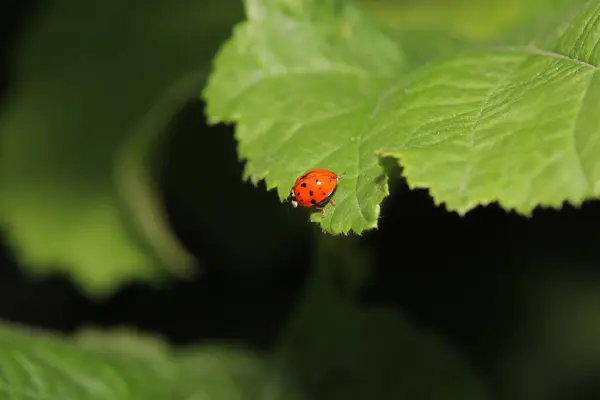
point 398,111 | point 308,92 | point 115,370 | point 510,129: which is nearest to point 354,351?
point 115,370

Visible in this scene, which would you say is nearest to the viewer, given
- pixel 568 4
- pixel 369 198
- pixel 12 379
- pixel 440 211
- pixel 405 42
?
pixel 369 198

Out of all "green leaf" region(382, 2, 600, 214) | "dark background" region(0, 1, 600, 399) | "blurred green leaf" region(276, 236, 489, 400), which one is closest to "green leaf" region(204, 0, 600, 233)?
"green leaf" region(382, 2, 600, 214)

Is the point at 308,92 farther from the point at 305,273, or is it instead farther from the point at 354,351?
the point at 305,273

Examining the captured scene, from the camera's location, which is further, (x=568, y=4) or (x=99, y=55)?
(x=99, y=55)

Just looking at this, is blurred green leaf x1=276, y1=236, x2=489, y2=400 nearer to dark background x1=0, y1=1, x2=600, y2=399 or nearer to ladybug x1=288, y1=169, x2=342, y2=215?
dark background x1=0, y1=1, x2=600, y2=399

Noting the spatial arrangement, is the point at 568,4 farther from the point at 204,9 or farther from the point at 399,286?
the point at 204,9

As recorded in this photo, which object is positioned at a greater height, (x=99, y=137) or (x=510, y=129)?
(x=99, y=137)

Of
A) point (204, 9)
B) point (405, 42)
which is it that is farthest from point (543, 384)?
point (204, 9)
